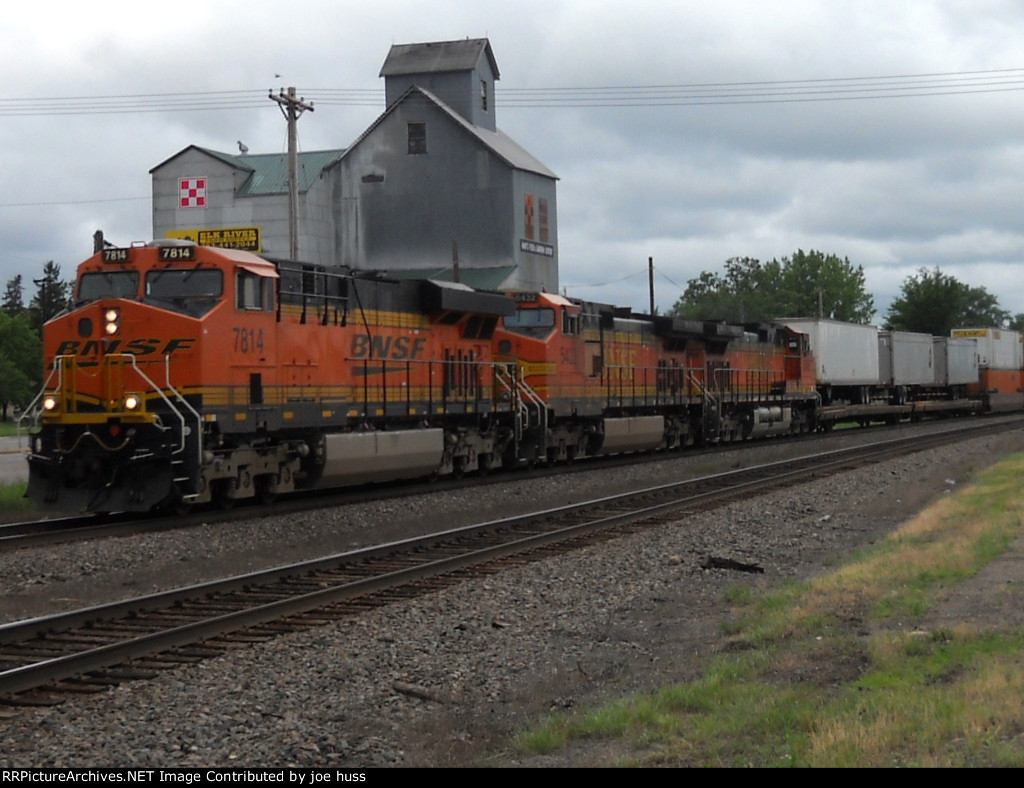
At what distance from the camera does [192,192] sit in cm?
5450

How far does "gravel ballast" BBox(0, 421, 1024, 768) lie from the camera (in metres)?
6.41

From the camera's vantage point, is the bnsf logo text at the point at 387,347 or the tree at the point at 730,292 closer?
the bnsf logo text at the point at 387,347

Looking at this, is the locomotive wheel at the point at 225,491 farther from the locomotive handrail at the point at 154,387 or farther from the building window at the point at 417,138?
the building window at the point at 417,138

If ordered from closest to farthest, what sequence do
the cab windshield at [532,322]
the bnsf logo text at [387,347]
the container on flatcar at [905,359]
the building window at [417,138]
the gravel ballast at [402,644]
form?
the gravel ballast at [402,644] → the bnsf logo text at [387,347] → the cab windshield at [532,322] → the container on flatcar at [905,359] → the building window at [417,138]

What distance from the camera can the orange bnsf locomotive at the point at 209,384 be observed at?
15375mm

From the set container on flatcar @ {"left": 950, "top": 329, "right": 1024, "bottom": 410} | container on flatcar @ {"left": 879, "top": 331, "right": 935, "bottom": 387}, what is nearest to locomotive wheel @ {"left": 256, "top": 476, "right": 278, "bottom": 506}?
container on flatcar @ {"left": 879, "top": 331, "right": 935, "bottom": 387}

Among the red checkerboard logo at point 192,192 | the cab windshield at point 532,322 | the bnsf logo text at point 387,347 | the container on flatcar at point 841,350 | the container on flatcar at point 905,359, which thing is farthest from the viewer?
the red checkerboard logo at point 192,192

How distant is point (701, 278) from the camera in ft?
438

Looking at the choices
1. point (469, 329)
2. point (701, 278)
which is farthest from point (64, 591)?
point (701, 278)

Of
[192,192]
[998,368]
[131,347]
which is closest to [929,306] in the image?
[998,368]

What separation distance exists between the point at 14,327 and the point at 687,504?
61022mm

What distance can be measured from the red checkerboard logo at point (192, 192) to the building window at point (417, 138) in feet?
33.6

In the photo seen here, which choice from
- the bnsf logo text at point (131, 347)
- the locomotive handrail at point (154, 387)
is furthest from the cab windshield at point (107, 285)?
the locomotive handrail at point (154, 387)
